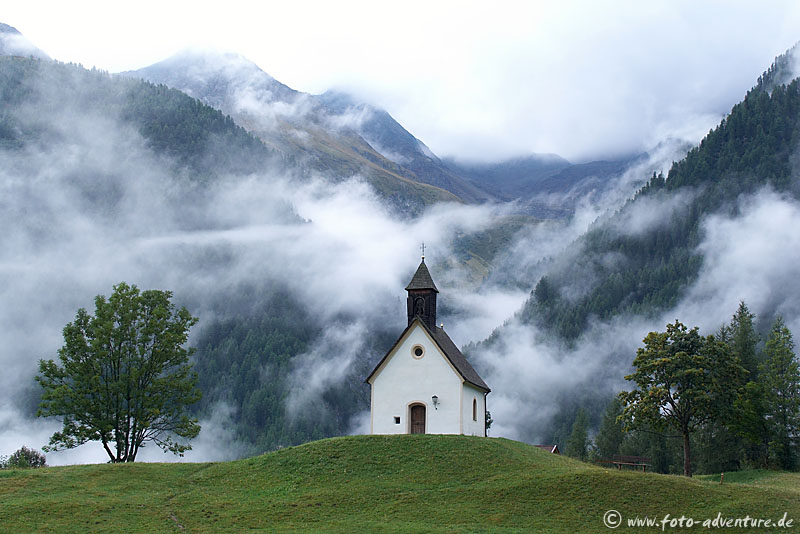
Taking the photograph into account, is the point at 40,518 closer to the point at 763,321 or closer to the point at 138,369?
the point at 138,369

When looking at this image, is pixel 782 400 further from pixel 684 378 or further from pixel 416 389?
pixel 416 389

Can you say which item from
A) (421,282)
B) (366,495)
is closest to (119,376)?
(421,282)

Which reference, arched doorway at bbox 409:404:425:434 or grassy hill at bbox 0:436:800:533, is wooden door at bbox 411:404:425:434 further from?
grassy hill at bbox 0:436:800:533

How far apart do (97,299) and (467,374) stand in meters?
27.4

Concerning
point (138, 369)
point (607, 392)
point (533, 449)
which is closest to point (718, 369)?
point (533, 449)

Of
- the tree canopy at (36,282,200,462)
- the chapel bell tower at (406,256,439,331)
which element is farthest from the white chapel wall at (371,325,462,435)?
the tree canopy at (36,282,200,462)

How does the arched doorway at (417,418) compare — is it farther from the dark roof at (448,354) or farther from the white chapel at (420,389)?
the dark roof at (448,354)

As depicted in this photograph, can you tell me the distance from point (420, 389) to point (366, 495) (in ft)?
61.9

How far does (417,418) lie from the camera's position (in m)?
55.2

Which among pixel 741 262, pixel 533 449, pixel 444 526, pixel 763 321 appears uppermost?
pixel 741 262

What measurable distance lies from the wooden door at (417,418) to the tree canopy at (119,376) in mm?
16107

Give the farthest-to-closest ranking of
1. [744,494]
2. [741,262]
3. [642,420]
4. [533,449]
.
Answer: [741,262] < [642,420] < [533,449] < [744,494]

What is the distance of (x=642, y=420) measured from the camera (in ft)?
197

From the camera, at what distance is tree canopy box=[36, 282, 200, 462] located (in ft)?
175
